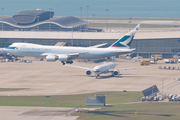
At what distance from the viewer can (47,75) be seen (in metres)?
161

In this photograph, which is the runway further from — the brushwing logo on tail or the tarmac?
the brushwing logo on tail

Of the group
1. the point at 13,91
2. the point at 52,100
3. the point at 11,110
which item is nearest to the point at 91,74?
the point at 13,91

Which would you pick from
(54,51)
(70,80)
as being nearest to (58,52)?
(54,51)

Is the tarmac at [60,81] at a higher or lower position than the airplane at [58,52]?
lower

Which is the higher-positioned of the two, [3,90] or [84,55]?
[84,55]

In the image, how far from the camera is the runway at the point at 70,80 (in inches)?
5022

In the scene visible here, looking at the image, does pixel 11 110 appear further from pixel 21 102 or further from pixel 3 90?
pixel 3 90

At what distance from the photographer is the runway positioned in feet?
419

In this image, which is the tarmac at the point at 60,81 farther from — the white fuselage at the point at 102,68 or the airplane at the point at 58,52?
the airplane at the point at 58,52

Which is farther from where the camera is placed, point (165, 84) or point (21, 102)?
point (165, 84)

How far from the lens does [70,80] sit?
14800cm

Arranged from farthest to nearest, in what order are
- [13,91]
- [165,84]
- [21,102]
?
[165,84] < [13,91] < [21,102]

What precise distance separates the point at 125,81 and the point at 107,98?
33.6 metres

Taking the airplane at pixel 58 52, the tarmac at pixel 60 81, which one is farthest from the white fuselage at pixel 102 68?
the airplane at pixel 58 52
